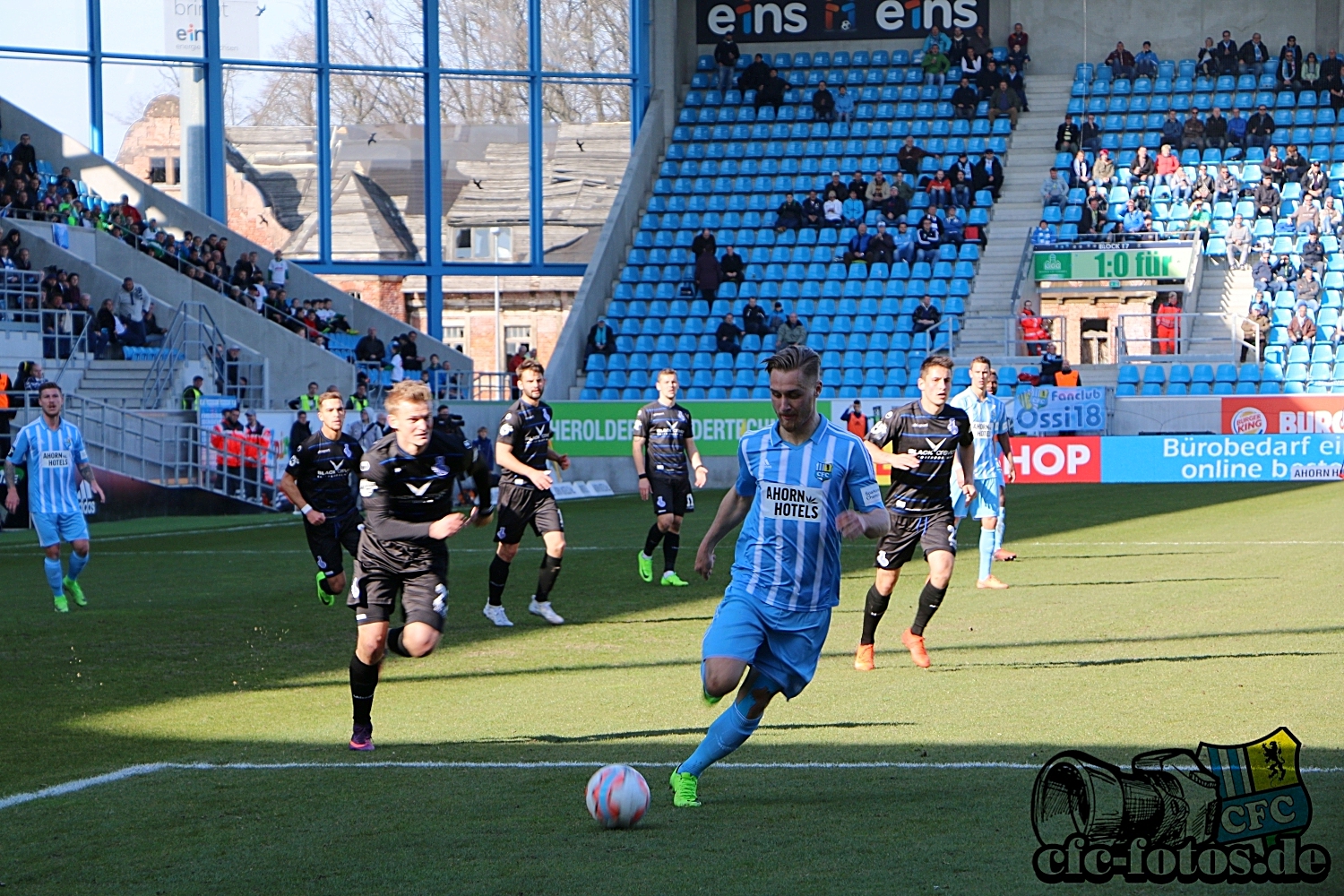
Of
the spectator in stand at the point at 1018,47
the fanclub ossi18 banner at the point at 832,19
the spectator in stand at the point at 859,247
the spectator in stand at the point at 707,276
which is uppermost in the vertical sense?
the fanclub ossi18 banner at the point at 832,19

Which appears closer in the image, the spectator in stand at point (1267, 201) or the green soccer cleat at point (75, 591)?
the green soccer cleat at point (75, 591)

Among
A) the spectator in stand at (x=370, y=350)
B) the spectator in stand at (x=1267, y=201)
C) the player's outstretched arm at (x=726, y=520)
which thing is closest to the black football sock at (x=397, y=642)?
the player's outstretched arm at (x=726, y=520)

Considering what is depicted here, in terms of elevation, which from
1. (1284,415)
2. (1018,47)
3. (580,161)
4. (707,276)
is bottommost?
(1284,415)

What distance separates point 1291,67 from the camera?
3931 cm

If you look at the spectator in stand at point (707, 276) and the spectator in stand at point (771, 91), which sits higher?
the spectator in stand at point (771, 91)

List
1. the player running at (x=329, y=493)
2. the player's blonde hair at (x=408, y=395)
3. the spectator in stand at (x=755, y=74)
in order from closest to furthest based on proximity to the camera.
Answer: the player's blonde hair at (x=408, y=395)
the player running at (x=329, y=493)
the spectator in stand at (x=755, y=74)

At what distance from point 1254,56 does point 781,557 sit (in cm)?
3704

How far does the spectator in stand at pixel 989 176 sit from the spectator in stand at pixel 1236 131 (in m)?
5.10

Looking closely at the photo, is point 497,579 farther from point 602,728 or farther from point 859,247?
point 859,247

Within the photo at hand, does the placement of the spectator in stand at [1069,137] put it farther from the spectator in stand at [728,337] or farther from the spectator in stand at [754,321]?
the spectator in stand at [728,337]

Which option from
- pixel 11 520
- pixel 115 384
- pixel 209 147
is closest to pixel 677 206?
pixel 209 147

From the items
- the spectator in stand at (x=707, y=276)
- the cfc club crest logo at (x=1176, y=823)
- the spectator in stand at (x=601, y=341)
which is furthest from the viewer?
the spectator in stand at (x=707, y=276)

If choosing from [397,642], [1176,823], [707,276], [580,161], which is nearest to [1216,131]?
[707,276]

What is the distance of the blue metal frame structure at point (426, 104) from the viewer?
38438 mm
